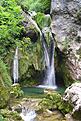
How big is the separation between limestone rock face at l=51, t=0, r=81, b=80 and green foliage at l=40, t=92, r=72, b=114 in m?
5.63

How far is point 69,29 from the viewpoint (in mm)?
18859

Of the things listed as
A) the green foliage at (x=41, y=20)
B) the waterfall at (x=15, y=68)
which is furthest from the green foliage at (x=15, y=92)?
the green foliage at (x=41, y=20)

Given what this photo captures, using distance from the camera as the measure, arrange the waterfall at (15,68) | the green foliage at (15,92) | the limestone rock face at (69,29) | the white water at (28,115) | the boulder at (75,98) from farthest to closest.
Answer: the waterfall at (15,68) → the limestone rock face at (69,29) → the green foliage at (15,92) → the white water at (28,115) → the boulder at (75,98)

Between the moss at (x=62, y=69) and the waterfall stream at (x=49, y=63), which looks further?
the waterfall stream at (x=49, y=63)

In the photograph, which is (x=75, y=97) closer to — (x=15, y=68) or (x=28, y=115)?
(x=28, y=115)

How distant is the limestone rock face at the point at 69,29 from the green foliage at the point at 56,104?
5.63 m

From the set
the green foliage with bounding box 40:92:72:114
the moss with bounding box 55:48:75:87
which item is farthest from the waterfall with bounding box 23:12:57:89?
the green foliage with bounding box 40:92:72:114

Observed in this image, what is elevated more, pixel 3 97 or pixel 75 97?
pixel 3 97

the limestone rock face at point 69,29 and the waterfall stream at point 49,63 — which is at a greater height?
the limestone rock face at point 69,29

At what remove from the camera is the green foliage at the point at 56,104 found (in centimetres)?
1096

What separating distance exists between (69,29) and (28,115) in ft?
30.4

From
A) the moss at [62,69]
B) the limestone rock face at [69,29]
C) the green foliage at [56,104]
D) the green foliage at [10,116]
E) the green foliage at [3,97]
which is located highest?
the limestone rock face at [69,29]

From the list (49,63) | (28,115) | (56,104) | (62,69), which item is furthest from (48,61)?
(28,115)

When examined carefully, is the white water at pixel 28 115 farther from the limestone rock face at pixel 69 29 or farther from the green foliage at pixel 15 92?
the limestone rock face at pixel 69 29
